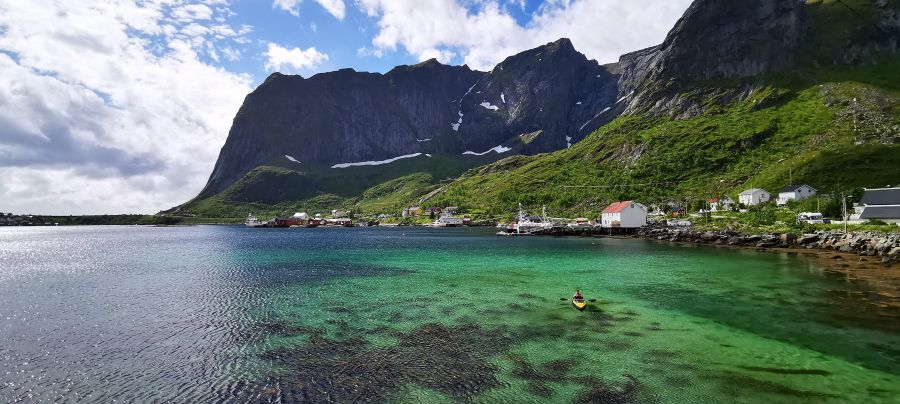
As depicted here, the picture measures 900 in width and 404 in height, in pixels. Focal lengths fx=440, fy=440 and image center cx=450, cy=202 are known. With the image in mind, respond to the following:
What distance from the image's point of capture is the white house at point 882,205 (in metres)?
83.1

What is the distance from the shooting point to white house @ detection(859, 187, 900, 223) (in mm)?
83125

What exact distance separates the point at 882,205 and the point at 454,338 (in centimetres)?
10366

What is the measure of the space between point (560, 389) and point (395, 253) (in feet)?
223

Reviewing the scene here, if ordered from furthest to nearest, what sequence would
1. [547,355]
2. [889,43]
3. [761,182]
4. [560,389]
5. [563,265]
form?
[889,43]
[761,182]
[563,265]
[547,355]
[560,389]

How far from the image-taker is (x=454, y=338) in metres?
27.0

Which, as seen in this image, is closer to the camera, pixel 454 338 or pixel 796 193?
pixel 454 338

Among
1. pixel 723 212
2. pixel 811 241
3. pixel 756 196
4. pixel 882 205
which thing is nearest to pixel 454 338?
pixel 811 241

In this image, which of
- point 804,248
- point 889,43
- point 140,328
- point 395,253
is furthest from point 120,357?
point 889,43

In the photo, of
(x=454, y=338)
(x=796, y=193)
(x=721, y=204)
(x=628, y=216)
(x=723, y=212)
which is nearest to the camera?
(x=454, y=338)

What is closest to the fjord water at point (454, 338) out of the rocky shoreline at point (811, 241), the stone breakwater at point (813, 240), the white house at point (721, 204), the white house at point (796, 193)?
the rocky shoreline at point (811, 241)

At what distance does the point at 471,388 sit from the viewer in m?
19.5

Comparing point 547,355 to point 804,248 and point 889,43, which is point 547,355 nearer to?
point 804,248

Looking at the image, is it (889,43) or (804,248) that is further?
(889,43)

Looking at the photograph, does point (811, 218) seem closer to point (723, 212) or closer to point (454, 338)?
point (723, 212)
